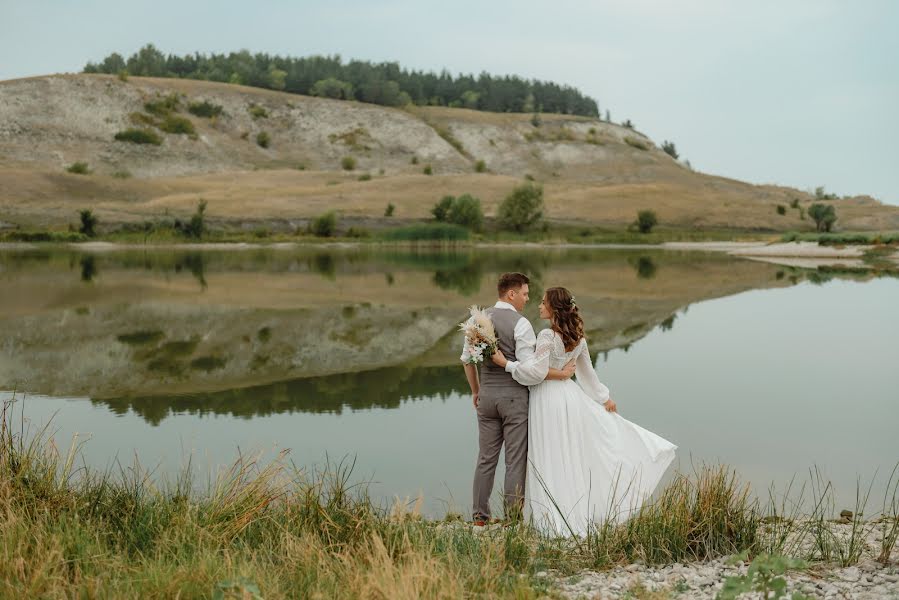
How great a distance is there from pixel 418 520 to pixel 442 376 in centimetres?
924

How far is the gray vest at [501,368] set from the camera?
25.6 ft

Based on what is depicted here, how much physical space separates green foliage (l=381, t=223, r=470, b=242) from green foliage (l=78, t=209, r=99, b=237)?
73.1 feet

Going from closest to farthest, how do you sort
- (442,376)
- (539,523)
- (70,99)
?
(539,523)
(442,376)
(70,99)

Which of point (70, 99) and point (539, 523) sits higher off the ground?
point (70, 99)

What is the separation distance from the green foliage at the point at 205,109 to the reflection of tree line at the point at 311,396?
114 m

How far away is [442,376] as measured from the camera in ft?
52.4

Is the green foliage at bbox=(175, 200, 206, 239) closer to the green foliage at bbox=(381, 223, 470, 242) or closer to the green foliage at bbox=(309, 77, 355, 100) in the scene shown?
the green foliage at bbox=(381, 223, 470, 242)

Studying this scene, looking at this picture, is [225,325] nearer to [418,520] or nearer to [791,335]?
[791,335]

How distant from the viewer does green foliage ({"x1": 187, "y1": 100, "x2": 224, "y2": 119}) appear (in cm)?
12138

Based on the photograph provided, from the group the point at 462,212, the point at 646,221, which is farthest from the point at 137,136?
the point at 646,221

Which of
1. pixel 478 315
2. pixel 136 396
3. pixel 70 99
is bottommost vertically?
pixel 136 396

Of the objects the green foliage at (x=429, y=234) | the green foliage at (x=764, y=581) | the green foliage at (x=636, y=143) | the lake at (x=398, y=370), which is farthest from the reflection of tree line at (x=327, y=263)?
the green foliage at (x=636, y=143)

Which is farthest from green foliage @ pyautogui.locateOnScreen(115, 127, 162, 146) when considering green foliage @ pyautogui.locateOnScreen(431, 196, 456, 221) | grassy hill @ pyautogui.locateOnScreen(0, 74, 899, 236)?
green foliage @ pyautogui.locateOnScreen(431, 196, 456, 221)

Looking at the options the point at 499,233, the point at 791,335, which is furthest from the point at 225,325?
the point at 499,233
